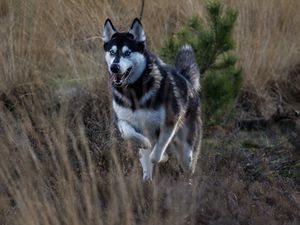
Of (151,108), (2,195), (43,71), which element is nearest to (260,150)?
(151,108)

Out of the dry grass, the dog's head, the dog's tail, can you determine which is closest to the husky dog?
the dog's head

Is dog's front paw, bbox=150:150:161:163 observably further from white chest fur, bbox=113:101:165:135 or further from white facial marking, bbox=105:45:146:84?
white facial marking, bbox=105:45:146:84

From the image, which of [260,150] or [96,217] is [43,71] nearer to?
[260,150]

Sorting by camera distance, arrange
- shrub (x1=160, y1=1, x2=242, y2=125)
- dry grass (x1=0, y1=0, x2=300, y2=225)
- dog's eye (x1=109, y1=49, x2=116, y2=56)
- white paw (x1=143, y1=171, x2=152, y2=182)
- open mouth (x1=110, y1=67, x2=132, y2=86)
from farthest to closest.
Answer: shrub (x1=160, y1=1, x2=242, y2=125)
white paw (x1=143, y1=171, x2=152, y2=182)
dog's eye (x1=109, y1=49, x2=116, y2=56)
open mouth (x1=110, y1=67, x2=132, y2=86)
dry grass (x1=0, y1=0, x2=300, y2=225)

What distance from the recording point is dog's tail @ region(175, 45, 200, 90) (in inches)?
303

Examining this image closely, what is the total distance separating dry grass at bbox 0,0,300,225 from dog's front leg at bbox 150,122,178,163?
0.23m

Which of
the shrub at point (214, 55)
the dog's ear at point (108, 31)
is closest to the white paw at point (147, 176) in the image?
the dog's ear at point (108, 31)

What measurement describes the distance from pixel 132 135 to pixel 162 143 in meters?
0.30

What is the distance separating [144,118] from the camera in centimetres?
684

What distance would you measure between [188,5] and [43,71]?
2.04 m

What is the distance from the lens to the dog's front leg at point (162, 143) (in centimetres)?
690

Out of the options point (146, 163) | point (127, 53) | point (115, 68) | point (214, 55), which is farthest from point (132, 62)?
point (214, 55)

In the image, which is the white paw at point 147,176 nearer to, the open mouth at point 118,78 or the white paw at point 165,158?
the white paw at point 165,158

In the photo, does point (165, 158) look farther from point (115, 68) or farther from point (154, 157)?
point (115, 68)
